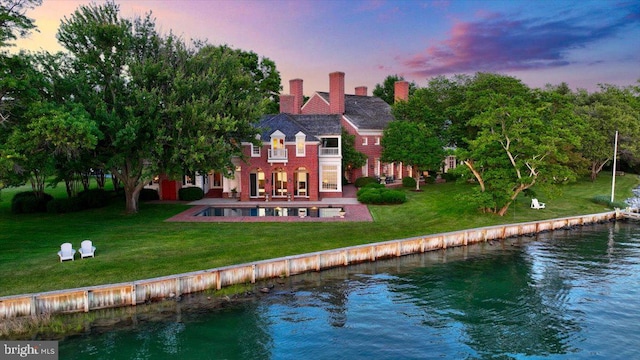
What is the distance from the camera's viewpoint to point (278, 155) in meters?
41.2

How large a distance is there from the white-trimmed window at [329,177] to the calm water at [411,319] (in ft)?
64.2

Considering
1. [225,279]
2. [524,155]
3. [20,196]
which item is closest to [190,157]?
[225,279]

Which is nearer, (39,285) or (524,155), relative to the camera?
(39,285)

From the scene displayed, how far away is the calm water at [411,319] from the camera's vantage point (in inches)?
594

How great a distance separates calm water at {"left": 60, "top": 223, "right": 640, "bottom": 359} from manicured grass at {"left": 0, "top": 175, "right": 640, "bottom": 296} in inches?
113

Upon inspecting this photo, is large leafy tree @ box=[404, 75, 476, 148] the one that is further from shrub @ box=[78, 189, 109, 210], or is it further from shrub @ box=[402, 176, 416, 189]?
shrub @ box=[78, 189, 109, 210]

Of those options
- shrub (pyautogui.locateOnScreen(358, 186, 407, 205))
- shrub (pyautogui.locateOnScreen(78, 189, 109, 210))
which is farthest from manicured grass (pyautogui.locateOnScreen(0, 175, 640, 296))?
shrub (pyautogui.locateOnScreen(78, 189, 109, 210))

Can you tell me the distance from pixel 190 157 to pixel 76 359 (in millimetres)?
16209

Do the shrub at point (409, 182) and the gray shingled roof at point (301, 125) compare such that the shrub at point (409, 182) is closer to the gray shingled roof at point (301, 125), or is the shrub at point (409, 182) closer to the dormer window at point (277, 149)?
the gray shingled roof at point (301, 125)

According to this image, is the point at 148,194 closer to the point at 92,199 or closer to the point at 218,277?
the point at 92,199

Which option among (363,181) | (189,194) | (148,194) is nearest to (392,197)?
(363,181)

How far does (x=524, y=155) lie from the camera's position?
33688mm

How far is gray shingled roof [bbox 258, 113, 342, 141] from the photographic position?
41.3 metres

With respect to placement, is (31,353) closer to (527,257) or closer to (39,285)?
(39,285)
